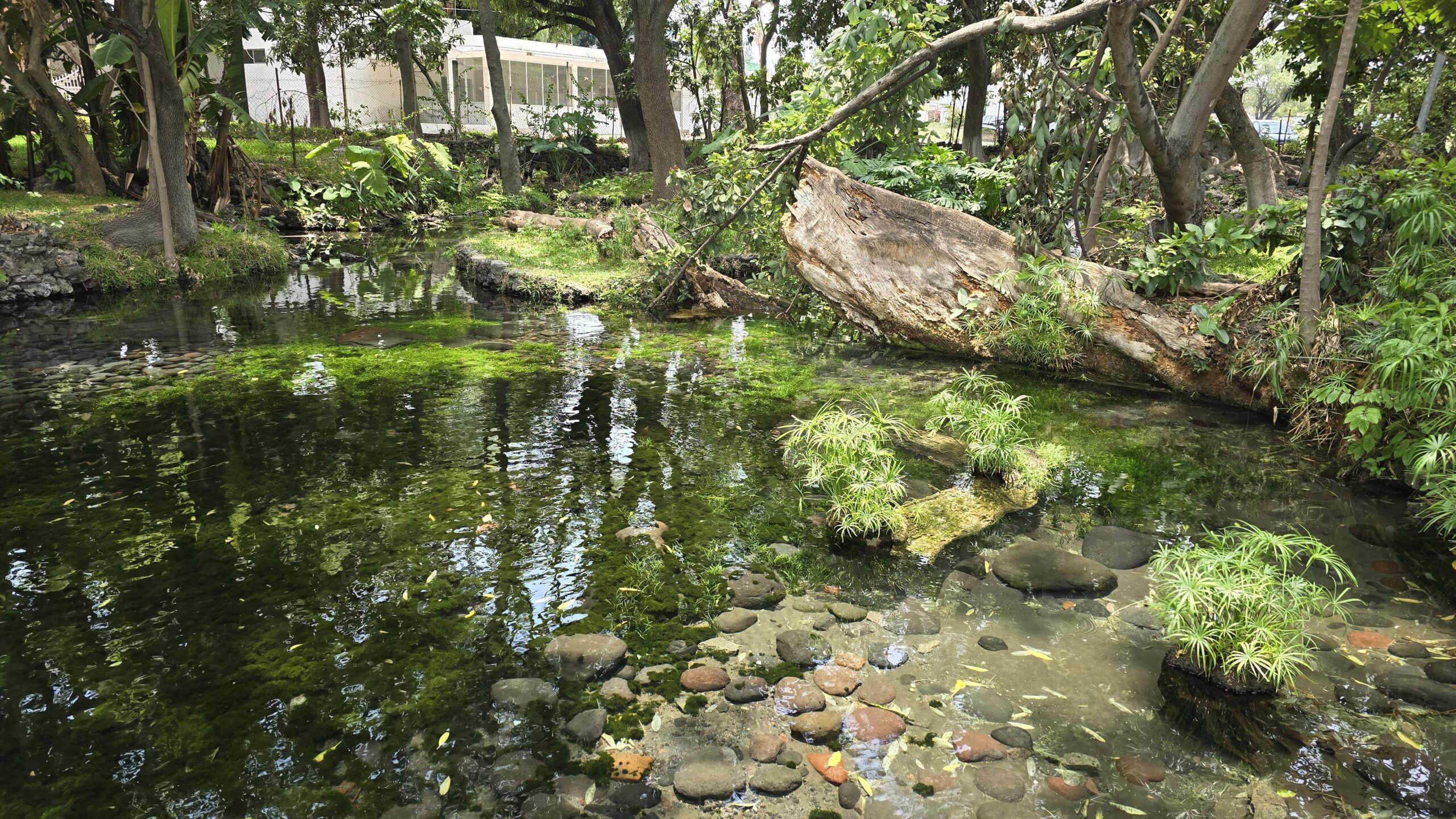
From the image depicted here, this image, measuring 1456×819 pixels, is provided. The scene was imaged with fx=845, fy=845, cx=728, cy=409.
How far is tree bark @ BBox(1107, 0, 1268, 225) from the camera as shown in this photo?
6422 millimetres

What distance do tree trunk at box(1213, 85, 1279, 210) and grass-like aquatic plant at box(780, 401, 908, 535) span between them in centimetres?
661

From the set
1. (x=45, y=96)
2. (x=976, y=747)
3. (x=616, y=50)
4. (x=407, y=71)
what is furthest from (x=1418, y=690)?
(x=407, y=71)

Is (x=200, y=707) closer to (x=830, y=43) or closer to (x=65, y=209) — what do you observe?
(x=830, y=43)

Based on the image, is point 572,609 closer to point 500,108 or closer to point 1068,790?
point 1068,790

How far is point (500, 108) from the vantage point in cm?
2170

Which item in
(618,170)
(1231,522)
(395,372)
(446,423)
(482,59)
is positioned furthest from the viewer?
(482,59)

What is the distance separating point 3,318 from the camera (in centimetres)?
1066

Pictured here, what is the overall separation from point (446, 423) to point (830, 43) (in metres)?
5.12

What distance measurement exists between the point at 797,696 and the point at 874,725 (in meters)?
0.33

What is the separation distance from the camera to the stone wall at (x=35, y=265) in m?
11.6

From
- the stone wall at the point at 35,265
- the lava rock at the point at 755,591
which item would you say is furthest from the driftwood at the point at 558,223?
the lava rock at the point at 755,591

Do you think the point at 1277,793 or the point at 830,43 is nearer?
the point at 1277,793

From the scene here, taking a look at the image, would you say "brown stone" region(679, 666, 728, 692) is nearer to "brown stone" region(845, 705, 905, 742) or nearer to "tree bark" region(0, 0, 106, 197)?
"brown stone" region(845, 705, 905, 742)

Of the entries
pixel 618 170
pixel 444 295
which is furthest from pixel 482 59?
pixel 444 295
